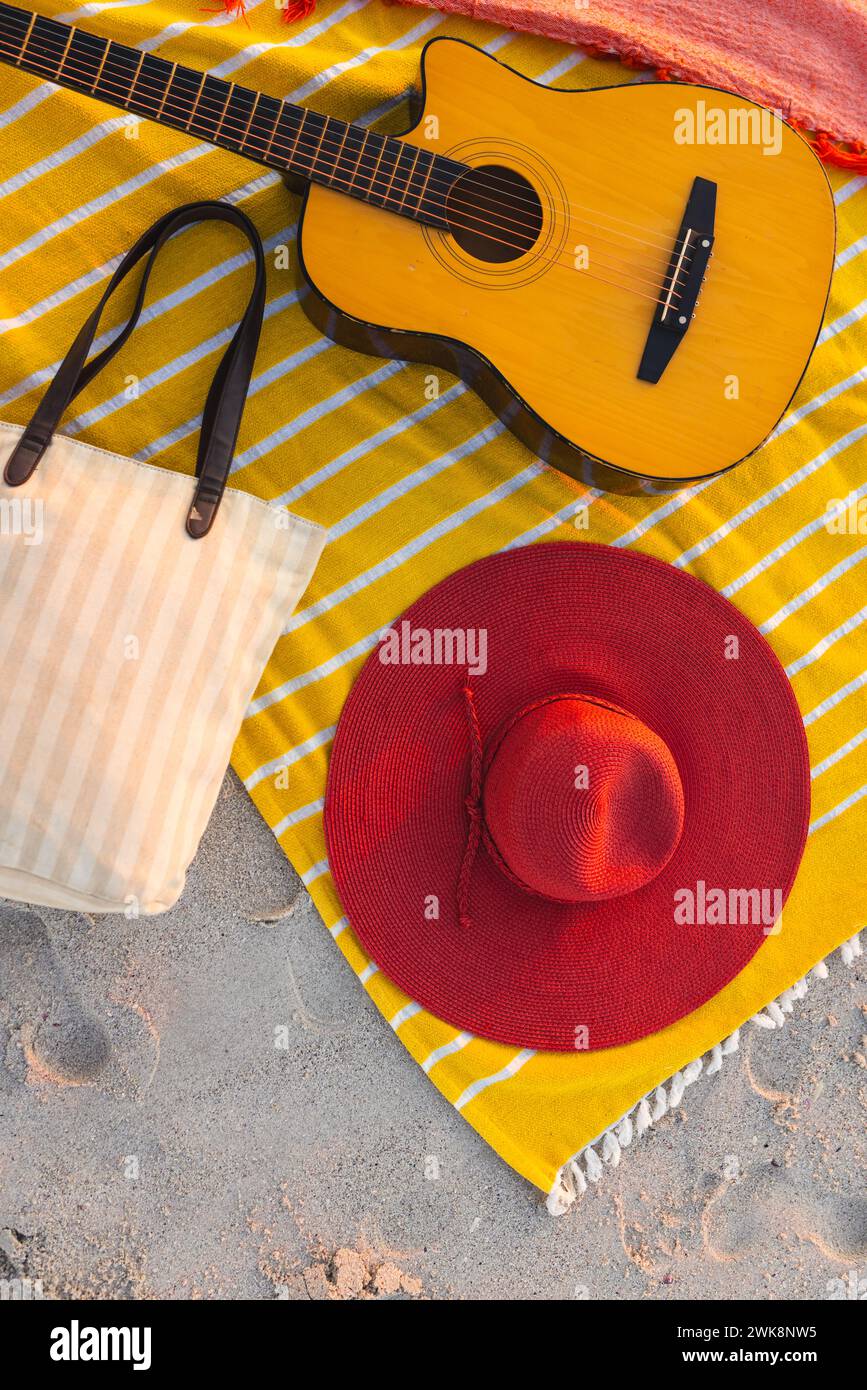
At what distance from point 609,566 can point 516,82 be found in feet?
2.07

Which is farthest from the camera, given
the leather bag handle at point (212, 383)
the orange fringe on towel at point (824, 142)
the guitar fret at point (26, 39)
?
the orange fringe on towel at point (824, 142)

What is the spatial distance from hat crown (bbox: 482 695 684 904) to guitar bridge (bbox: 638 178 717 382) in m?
0.46

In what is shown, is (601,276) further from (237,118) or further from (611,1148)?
(611,1148)

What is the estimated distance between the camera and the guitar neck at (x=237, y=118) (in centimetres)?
117

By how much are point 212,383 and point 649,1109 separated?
48.6 inches

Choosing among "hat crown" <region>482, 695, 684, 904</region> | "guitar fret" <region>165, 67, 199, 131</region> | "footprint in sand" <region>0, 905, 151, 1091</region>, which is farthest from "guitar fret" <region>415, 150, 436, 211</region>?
"footprint in sand" <region>0, 905, 151, 1091</region>

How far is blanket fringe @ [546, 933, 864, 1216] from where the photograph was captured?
1.44m

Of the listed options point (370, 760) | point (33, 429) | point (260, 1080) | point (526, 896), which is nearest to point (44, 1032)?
point (260, 1080)

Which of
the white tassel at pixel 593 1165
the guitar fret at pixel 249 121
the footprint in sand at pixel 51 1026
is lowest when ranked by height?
the white tassel at pixel 593 1165

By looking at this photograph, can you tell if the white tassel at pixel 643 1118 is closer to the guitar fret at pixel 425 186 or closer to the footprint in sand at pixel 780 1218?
the footprint in sand at pixel 780 1218

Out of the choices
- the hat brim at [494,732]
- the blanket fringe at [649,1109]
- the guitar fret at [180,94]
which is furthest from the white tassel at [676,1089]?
the guitar fret at [180,94]

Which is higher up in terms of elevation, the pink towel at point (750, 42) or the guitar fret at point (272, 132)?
the pink towel at point (750, 42)

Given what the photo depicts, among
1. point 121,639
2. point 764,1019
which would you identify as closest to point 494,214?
point 121,639

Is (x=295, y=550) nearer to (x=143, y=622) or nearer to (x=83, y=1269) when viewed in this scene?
(x=143, y=622)
